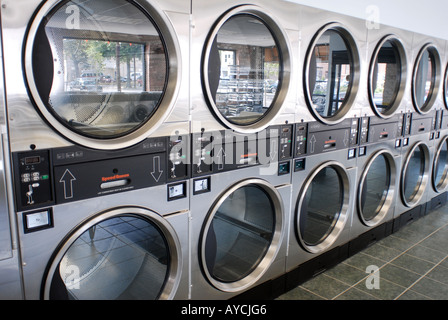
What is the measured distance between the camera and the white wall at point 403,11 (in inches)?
120

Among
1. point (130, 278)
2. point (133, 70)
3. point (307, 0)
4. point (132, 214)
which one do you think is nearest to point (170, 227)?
point (132, 214)

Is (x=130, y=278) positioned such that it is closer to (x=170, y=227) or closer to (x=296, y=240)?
(x=170, y=227)

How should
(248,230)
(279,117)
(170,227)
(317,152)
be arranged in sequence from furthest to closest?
(317,152)
(248,230)
(279,117)
(170,227)

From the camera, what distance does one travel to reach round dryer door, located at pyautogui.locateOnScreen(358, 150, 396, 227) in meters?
3.59

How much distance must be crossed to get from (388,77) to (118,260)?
3.09 m

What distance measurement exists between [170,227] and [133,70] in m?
0.85

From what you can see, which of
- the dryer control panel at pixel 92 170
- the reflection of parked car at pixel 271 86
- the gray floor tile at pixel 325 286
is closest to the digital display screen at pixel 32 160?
the dryer control panel at pixel 92 170

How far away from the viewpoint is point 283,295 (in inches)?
115

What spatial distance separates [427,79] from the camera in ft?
14.5

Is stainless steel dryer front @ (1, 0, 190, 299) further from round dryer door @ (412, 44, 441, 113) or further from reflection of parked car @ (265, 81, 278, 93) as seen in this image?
round dryer door @ (412, 44, 441, 113)

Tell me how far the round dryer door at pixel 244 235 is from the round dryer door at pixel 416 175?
2.19 metres
